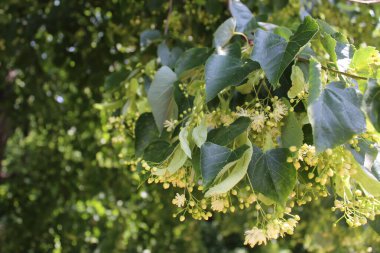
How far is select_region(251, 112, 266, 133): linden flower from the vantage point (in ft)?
3.04

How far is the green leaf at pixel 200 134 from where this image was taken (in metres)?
0.91

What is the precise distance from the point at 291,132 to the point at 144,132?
1.42 feet

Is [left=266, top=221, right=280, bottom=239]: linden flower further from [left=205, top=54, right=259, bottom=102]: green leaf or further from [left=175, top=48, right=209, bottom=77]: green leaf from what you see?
[left=175, top=48, right=209, bottom=77]: green leaf

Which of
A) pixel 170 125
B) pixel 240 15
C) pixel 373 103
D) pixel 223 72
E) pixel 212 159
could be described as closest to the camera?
pixel 373 103

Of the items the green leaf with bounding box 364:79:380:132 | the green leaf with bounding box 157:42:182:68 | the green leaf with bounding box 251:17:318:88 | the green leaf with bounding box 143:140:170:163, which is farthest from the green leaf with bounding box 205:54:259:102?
the green leaf with bounding box 157:42:182:68

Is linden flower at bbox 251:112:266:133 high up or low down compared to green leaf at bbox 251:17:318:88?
down

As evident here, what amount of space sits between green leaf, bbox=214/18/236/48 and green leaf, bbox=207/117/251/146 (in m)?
0.35

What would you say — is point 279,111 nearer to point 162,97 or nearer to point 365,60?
point 365,60

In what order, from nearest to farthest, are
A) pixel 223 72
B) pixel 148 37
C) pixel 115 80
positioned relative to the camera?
pixel 223 72
pixel 115 80
pixel 148 37

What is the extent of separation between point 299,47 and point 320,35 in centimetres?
9

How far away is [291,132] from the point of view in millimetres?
924

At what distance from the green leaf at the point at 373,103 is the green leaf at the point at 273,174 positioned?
0.55 ft

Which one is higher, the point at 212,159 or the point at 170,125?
the point at 212,159

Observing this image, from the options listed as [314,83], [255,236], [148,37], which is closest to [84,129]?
[148,37]
